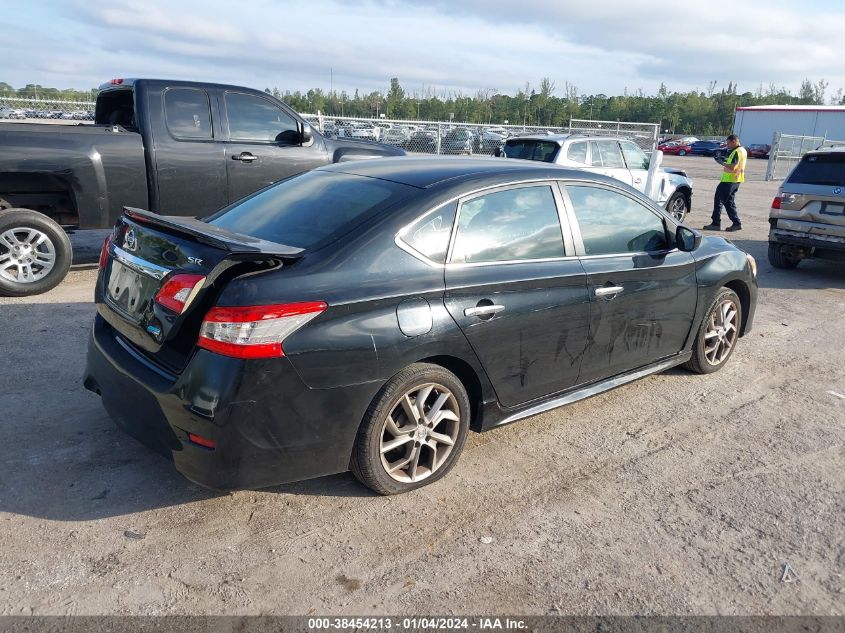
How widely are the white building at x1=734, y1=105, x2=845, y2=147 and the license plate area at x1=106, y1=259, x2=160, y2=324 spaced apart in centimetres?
6058

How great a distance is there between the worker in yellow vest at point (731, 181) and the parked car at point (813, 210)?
3.33 meters

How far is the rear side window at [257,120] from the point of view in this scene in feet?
25.2

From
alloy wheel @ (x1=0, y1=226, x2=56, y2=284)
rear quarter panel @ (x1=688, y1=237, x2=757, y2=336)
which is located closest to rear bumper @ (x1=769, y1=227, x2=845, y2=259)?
rear quarter panel @ (x1=688, y1=237, x2=757, y2=336)

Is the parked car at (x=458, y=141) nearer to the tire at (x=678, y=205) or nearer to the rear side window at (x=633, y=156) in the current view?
the tire at (x=678, y=205)

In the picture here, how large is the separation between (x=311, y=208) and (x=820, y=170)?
8.06 meters

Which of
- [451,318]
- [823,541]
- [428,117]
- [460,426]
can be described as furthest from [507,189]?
[428,117]

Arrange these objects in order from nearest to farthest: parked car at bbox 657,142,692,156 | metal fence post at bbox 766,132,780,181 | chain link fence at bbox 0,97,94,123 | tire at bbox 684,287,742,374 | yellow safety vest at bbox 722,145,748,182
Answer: tire at bbox 684,287,742,374
yellow safety vest at bbox 722,145,748,182
chain link fence at bbox 0,97,94,123
metal fence post at bbox 766,132,780,181
parked car at bbox 657,142,692,156

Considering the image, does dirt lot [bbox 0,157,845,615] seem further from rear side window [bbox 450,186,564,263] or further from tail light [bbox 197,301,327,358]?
rear side window [bbox 450,186,564,263]

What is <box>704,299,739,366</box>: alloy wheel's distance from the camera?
204 inches

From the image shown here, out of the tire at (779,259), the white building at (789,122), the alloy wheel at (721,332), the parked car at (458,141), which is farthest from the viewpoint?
the white building at (789,122)

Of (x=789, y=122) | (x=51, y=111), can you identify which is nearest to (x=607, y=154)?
(x=51, y=111)

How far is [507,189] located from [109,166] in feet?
15.6

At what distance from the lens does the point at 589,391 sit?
4176mm

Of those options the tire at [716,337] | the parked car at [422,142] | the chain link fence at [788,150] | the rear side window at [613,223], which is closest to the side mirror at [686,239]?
the rear side window at [613,223]
